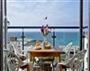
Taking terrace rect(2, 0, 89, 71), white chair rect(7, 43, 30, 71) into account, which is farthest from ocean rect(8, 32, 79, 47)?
white chair rect(7, 43, 30, 71)

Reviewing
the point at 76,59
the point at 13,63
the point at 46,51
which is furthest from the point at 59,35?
the point at 13,63

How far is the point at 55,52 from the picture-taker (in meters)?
4.64

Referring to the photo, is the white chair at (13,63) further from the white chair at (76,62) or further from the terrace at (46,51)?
the white chair at (76,62)

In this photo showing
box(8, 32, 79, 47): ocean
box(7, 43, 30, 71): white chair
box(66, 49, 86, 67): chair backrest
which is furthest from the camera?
box(8, 32, 79, 47): ocean

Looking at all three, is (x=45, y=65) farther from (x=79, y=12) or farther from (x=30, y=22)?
(x=30, y=22)

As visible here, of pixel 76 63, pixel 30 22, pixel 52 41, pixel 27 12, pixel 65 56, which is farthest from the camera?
pixel 27 12

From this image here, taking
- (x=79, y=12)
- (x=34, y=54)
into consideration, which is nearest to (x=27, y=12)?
(x=79, y=12)

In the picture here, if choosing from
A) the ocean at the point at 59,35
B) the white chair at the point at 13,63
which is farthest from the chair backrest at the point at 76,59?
the ocean at the point at 59,35

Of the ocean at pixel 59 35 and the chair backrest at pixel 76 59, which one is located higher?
the ocean at pixel 59 35

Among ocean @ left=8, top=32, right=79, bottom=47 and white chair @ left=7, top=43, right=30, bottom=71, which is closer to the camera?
white chair @ left=7, top=43, right=30, bottom=71

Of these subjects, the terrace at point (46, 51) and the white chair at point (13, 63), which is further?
the terrace at point (46, 51)

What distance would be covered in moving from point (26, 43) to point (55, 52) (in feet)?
5.59

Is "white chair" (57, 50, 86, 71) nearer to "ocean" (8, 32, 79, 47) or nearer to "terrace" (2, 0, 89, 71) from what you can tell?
"terrace" (2, 0, 89, 71)

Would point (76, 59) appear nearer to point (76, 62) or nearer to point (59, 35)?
point (76, 62)
